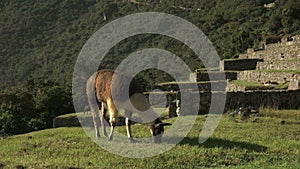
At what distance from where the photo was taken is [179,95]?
53.9 ft

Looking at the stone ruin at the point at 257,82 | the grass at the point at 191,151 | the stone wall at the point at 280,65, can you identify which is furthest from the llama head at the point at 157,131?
the stone wall at the point at 280,65

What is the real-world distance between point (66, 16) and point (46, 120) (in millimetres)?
46042

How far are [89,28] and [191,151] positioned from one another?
53334 mm

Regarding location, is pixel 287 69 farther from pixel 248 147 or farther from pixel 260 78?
pixel 248 147

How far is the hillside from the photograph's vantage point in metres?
43.7

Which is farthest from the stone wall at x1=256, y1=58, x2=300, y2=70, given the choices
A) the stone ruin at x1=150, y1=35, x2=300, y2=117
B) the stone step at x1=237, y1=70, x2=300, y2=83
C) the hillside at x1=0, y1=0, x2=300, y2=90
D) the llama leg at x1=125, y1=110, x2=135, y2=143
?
the hillside at x1=0, y1=0, x2=300, y2=90

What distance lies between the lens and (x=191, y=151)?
32.0 feet

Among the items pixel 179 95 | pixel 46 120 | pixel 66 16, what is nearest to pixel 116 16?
pixel 66 16

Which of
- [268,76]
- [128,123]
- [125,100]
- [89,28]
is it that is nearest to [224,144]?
[128,123]

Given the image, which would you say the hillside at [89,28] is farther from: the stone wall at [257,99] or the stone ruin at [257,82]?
the stone wall at [257,99]

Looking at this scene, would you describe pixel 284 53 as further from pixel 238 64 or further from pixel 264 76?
pixel 264 76

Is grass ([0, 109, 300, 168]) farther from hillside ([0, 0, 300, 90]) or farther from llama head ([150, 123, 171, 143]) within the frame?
hillside ([0, 0, 300, 90])

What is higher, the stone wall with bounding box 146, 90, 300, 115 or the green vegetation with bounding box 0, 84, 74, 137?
the green vegetation with bounding box 0, 84, 74, 137

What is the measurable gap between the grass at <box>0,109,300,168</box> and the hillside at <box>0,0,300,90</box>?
85.0 feet
